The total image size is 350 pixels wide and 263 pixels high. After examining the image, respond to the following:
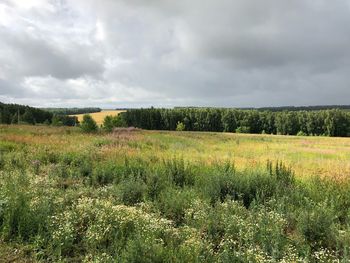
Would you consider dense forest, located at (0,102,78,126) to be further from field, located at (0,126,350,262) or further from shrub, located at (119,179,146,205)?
field, located at (0,126,350,262)

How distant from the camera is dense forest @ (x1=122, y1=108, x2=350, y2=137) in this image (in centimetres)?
9244

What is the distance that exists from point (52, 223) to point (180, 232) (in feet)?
8.32

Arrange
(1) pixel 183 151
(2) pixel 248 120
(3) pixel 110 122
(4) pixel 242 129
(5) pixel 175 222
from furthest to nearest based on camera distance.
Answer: (2) pixel 248 120 < (4) pixel 242 129 < (3) pixel 110 122 < (1) pixel 183 151 < (5) pixel 175 222

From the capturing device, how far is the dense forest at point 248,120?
3639 inches

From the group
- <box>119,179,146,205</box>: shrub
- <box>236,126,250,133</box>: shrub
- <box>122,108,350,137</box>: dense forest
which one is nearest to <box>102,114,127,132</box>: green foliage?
<box>122,108,350,137</box>: dense forest

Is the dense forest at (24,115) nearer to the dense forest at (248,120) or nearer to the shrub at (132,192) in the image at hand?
the dense forest at (248,120)

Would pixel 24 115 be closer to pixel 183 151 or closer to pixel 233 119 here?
pixel 233 119

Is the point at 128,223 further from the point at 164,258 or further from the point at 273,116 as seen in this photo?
the point at 273,116

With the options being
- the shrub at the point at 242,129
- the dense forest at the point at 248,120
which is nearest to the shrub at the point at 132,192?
the dense forest at the point at 248,120

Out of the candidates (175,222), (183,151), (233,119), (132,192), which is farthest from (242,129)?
(175,222)

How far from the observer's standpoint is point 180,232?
214 inches

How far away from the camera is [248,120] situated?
102562mm

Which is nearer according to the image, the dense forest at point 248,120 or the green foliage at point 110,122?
the green foliage at point 110,122

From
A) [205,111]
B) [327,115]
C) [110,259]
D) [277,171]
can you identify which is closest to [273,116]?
[327,115]
